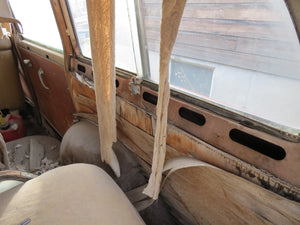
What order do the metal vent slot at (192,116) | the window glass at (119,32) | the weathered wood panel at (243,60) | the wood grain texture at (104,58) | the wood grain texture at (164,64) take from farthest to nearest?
the window glass at (119,32), the metal vent slot at (192,116), the wood grain texture at (104,58), the weathered wood panel at (243,60), the wood grain texture at (164,64)

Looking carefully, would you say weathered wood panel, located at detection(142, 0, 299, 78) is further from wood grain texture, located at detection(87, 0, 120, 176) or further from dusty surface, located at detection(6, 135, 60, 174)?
dusty surface, located at detection(6, 135, 60, 174)

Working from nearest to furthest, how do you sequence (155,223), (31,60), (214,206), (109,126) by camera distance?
(214,206)
(109,126)
(155,223)
(31,60)

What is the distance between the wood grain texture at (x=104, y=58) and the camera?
2.20 ft

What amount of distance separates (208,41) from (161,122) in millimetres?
332

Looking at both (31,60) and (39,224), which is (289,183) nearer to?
(39,224)

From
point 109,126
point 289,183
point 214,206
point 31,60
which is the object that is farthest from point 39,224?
point 31,60

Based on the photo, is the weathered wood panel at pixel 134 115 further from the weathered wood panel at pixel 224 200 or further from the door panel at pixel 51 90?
the door panel at pixel 51 90

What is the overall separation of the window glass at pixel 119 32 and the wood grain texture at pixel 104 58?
288 mm

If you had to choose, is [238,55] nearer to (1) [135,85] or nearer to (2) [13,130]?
(1) [135,85]

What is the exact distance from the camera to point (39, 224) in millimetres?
609

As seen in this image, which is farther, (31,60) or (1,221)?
(31,60)

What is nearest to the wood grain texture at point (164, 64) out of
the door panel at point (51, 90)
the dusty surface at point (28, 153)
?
the door panel at point (51, 90)

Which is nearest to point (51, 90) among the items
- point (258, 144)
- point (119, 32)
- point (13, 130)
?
point (13, 130)

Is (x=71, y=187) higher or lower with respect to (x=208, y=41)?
lower
